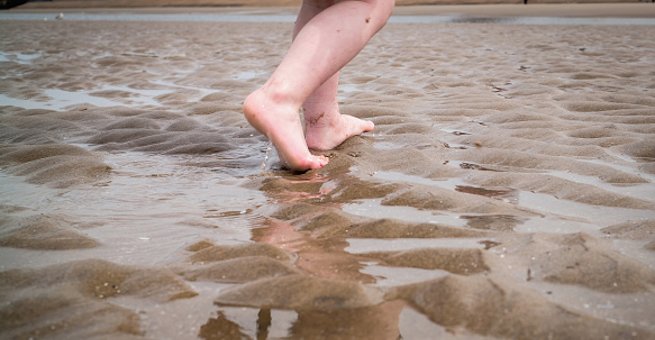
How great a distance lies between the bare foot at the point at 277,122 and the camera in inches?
83.0

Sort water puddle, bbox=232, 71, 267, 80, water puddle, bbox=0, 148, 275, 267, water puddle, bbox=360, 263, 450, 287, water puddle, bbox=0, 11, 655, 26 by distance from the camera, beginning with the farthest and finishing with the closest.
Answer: water puddle, bbox=0, 11, 655, 26, water puddle, bbox=232, 71, 267, 80, water puddle, bbox=0, 148, 275, 267, water puddle, bbox=360, 263, 450, 287

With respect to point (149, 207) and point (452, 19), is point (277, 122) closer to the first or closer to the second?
point (149, 207)

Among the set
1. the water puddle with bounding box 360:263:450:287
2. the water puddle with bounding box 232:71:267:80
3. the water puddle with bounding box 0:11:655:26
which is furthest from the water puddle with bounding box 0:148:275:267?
the water puddle with bounding box 0:11:655:26

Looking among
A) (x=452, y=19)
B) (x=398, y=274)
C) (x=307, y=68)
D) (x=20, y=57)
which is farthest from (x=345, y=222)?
(x=452, y=19)

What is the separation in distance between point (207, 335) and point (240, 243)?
0.46 meters

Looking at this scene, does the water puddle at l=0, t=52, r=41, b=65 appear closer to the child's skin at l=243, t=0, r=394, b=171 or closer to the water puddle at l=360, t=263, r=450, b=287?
the child's skin at l=243, t=0, r=394, b=171

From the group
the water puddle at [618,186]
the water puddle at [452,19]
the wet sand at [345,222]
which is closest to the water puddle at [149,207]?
the wet sand at [345,222]

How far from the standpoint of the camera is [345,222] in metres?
1.75

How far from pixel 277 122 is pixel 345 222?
499 millimetres

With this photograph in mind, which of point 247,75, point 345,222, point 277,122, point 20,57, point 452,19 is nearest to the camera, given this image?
point 345,222

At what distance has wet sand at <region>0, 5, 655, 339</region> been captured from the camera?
48.1 inches

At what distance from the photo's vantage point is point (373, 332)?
3.81 feet

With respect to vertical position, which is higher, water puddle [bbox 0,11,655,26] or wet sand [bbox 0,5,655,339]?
wet sand [bbox 0,5,655,339]

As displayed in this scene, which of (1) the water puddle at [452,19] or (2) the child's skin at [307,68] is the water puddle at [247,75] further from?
(1) the water puddle at [452,19]
